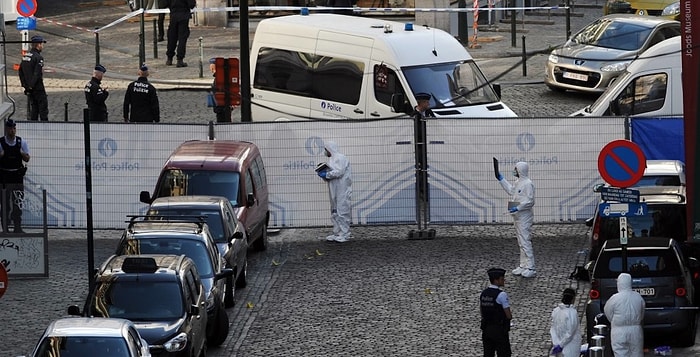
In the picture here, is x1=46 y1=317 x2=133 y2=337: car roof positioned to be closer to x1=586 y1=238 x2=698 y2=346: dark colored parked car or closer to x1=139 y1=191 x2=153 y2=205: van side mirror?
x1=586 y1=238 x2=698 y2=346: dark colored parked car

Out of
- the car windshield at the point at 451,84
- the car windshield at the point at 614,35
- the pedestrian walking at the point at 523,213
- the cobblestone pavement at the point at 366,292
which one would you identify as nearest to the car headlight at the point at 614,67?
the car windshield at the point at 614,35

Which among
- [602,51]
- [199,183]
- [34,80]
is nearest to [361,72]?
[199,183]

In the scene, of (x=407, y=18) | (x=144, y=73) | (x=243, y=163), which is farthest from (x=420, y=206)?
(x=407, y=18)

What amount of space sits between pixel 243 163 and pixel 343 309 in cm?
355

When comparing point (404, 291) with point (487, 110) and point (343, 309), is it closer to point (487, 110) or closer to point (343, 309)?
point (343, 309)

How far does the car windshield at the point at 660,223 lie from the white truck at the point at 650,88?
7.12m

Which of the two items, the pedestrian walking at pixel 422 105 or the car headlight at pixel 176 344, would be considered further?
the pedestrian walking at pixel 422 105

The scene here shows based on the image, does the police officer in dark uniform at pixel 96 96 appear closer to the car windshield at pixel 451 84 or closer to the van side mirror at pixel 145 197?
the car windshield at pixel 451 84

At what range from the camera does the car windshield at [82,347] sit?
606 inches

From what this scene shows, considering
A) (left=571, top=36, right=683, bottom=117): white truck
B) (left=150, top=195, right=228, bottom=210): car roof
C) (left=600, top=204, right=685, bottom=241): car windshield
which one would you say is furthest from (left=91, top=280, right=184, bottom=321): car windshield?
(left=571, top=36, right=683, bottom=117): white truck

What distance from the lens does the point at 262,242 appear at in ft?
76.8

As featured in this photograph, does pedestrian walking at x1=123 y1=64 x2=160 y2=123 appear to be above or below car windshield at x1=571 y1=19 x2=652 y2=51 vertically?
below

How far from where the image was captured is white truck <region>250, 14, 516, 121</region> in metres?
26.6

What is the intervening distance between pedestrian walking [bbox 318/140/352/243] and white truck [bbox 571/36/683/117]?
533 centimetres
